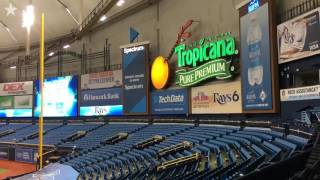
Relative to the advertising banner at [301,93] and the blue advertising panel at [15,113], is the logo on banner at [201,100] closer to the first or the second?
the advertising banner at [301,93]

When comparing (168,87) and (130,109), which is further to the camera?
(130,109)

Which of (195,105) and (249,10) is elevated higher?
(249,10)

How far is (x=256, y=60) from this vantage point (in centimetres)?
1253

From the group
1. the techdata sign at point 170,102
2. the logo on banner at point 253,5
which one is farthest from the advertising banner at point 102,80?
the logo on banner at point 253,5

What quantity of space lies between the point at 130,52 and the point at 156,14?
2.42 metres

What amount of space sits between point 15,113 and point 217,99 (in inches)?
688

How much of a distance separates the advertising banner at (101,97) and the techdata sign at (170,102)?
9.39 ft

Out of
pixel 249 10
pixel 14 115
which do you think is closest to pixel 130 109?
pixel 249 10

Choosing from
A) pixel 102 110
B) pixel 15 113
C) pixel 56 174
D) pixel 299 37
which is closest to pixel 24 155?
pixel 15 113

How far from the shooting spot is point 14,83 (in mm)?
27766

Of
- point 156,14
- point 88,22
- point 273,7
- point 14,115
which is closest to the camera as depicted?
point 273,7

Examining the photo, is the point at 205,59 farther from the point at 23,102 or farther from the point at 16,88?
the point at 16,88

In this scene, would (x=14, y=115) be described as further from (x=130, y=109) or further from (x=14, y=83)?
(x=130, y=109)

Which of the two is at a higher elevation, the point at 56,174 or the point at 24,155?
the point at 56,174
